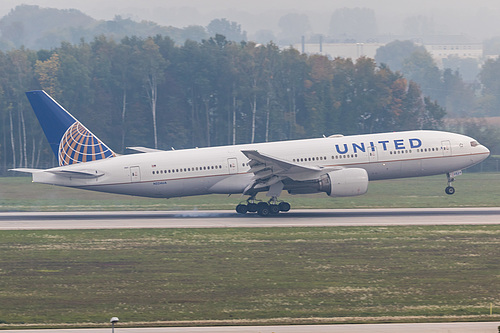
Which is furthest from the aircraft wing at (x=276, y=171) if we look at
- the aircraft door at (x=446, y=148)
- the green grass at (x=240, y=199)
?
the aircraft door at (x=446, y=148)

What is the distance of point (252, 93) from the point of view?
10350 centimetres

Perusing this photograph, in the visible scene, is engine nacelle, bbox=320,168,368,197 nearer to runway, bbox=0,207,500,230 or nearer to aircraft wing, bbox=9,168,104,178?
runway, bbox=0,207,500,230

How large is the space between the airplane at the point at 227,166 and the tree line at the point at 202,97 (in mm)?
47600

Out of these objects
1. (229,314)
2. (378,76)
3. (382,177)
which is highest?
(378,76)

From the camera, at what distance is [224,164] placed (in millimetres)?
51375

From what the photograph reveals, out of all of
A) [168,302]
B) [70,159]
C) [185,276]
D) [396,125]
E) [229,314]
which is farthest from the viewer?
[396,125]

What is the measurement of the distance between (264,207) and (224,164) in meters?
3.83

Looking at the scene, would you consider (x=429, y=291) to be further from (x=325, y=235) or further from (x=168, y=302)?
(x=325, y=235)

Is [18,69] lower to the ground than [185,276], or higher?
higher

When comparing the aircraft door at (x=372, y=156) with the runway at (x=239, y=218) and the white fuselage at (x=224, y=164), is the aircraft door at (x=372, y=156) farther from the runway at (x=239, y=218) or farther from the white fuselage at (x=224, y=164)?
the runway at (x=239, y=218)

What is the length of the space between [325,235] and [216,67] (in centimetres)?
6625

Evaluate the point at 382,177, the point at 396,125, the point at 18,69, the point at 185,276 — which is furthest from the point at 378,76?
the point at 185,276

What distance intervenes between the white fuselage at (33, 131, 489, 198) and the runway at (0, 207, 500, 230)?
2015mm

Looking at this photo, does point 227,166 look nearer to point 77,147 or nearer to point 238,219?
point 238,219
